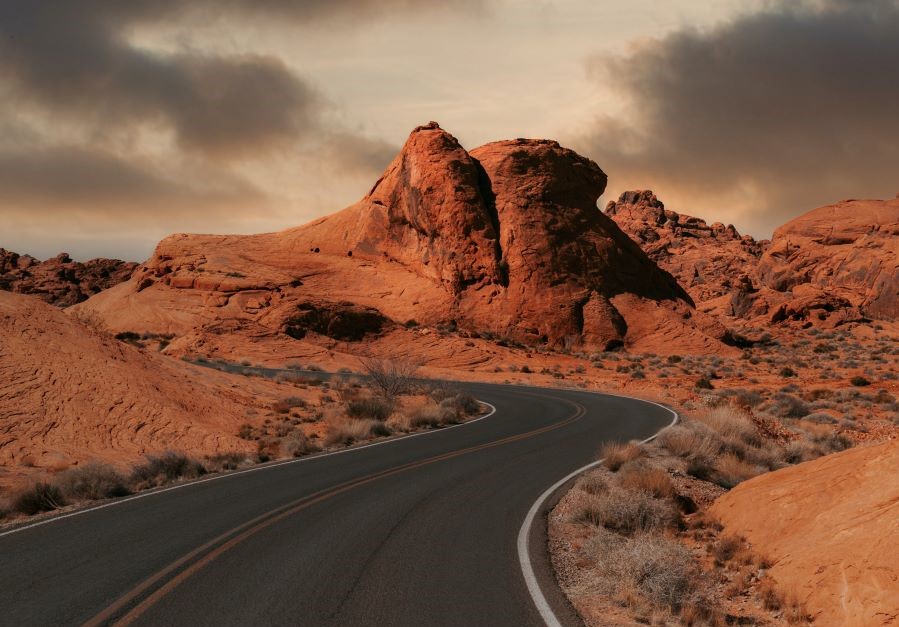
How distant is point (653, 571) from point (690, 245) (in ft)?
447

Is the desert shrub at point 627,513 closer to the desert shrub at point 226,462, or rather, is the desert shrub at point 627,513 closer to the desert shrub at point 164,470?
the desert shrub at point 164,470

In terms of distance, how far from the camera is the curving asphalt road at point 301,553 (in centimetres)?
618

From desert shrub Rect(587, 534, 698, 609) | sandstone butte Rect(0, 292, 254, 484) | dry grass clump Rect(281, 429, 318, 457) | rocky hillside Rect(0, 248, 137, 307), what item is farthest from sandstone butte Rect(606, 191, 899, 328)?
rocky hillside Rect(0, 248, 137, 307)

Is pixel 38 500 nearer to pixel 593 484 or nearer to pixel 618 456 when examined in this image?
pixel 593 484

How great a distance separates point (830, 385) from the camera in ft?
120

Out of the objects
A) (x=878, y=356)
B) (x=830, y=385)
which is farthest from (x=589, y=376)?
(x=878, y=356)

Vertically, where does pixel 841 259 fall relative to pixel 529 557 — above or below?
above

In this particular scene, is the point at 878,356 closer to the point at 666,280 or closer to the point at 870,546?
the point at 666,280

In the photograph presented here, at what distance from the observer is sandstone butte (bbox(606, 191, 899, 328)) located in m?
75.7

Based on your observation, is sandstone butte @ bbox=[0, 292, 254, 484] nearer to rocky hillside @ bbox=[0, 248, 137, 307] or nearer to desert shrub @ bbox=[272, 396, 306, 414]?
desert shrub @ bbox=[272, 396, 306, 414]

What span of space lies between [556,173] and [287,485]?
59.0 metres

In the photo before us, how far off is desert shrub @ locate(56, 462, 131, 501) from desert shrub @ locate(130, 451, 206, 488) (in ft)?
1.97

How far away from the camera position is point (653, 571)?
22.9 feet

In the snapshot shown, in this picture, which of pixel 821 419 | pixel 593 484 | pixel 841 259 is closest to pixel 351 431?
pixel 593 484
